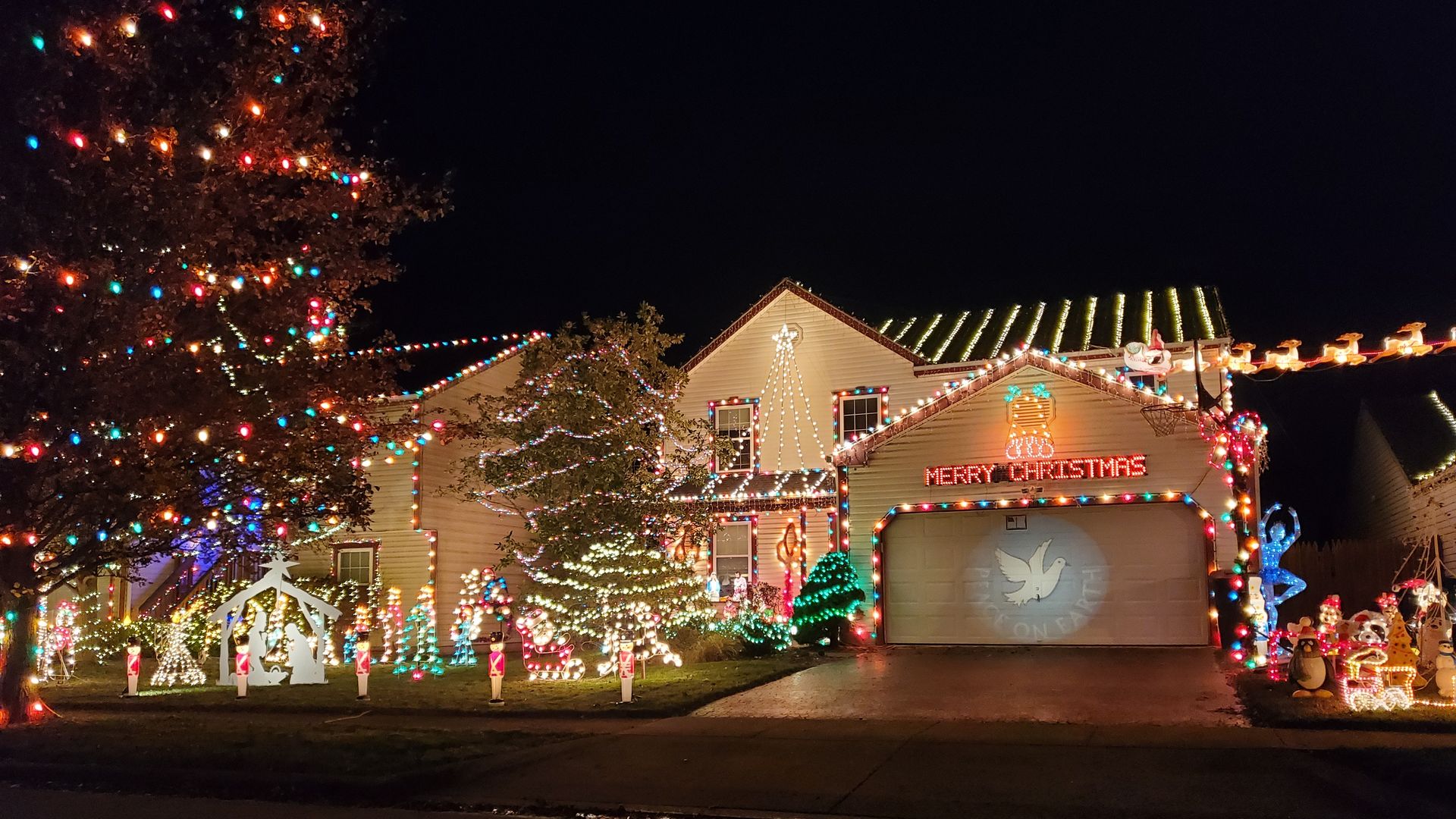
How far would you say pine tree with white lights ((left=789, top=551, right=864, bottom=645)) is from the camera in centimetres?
1939

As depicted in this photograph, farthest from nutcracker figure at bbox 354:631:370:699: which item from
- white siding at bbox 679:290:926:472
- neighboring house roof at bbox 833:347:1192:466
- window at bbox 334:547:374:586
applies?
white siding at bbox 679:290:926:472

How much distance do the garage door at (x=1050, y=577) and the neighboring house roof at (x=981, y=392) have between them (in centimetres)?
161

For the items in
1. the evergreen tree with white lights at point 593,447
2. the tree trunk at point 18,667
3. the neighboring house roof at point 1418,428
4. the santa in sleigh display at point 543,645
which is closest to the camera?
the tree trunk at point 18,667

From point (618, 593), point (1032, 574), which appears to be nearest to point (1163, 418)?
point (1032, 574)

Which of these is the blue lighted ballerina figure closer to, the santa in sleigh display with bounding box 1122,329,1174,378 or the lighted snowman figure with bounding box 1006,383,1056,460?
the santa in sleigh display with bounding box 1122,329,1174,378

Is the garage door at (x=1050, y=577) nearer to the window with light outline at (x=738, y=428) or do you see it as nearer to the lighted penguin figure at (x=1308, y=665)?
the window with light outline at (x=738, y=428)

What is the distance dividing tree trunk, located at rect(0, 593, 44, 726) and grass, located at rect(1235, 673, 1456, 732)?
14.7 metres

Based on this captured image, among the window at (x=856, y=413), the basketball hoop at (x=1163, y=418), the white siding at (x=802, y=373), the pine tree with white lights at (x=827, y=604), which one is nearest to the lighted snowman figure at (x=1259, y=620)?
the basketball hoop at (x=1163, y=418)

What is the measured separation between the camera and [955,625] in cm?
1973

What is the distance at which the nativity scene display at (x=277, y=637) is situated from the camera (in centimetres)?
1695

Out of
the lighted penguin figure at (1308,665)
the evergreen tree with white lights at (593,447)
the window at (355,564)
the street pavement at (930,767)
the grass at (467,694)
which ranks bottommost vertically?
the grass at (467,694)

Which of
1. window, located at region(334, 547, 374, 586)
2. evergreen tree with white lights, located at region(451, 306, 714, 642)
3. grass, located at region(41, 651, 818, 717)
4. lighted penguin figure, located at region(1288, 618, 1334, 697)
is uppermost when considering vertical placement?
evergreen tree with white lights, located at region(451, 306, 714, 642)

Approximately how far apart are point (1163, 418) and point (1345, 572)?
19.6 feet

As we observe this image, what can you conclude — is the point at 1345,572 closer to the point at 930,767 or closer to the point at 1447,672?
the point at 1447,672
